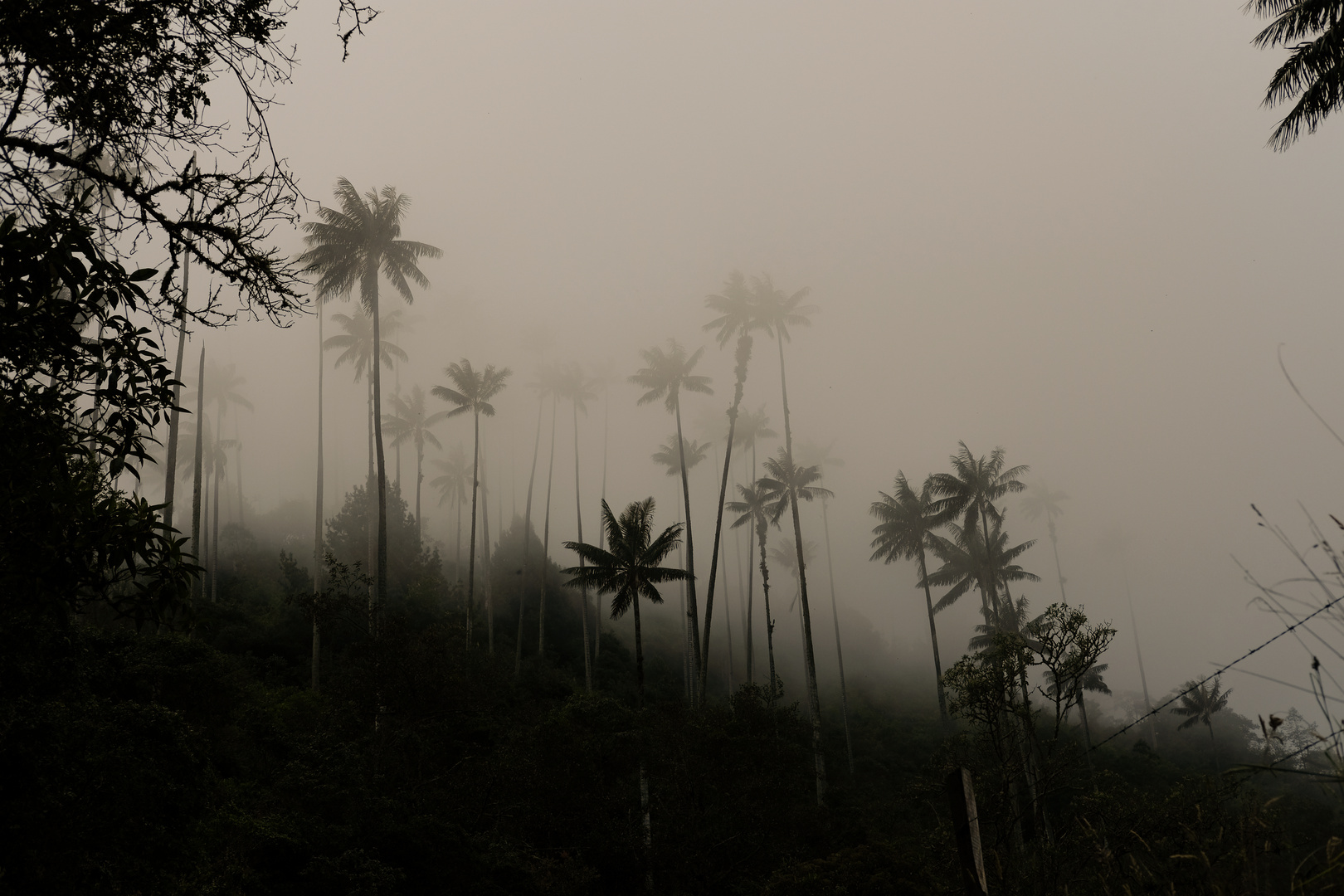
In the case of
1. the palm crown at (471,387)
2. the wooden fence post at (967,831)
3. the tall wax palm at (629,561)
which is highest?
the palm crown at (471,387)

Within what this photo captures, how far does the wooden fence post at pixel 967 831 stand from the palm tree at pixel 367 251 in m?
25.3

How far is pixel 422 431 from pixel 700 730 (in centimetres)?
3894

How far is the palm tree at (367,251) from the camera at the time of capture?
2773 centimetres

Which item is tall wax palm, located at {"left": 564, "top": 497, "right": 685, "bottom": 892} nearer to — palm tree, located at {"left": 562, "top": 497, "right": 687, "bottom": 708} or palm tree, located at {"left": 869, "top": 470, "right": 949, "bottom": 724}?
palm tree, located at {"left": 562, "top": 497, "right": 687, "bottom": 708}

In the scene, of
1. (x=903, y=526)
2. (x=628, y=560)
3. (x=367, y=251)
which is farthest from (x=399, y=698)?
(x=903, y=526)

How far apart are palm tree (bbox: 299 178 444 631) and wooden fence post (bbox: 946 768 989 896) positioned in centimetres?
2529

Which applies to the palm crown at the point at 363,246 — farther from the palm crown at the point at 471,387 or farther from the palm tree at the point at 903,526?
the palm tree at the point at 903,526

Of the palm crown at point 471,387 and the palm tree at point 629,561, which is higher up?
the palm crown at point 471,387

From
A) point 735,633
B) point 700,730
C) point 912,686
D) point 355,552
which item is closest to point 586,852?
point 700,730

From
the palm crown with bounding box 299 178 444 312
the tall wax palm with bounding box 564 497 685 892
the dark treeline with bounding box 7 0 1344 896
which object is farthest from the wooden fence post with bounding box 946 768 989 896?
the palm crown with bounding box 299 178 444 312

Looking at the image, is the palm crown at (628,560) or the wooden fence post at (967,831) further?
the palm crown at (628,560)

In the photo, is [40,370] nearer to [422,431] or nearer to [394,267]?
[394,267]

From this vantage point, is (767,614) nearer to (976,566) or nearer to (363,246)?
(976,566)

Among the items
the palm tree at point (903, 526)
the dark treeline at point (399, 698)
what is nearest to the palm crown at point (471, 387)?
the dark treeline at point (399, 698)
